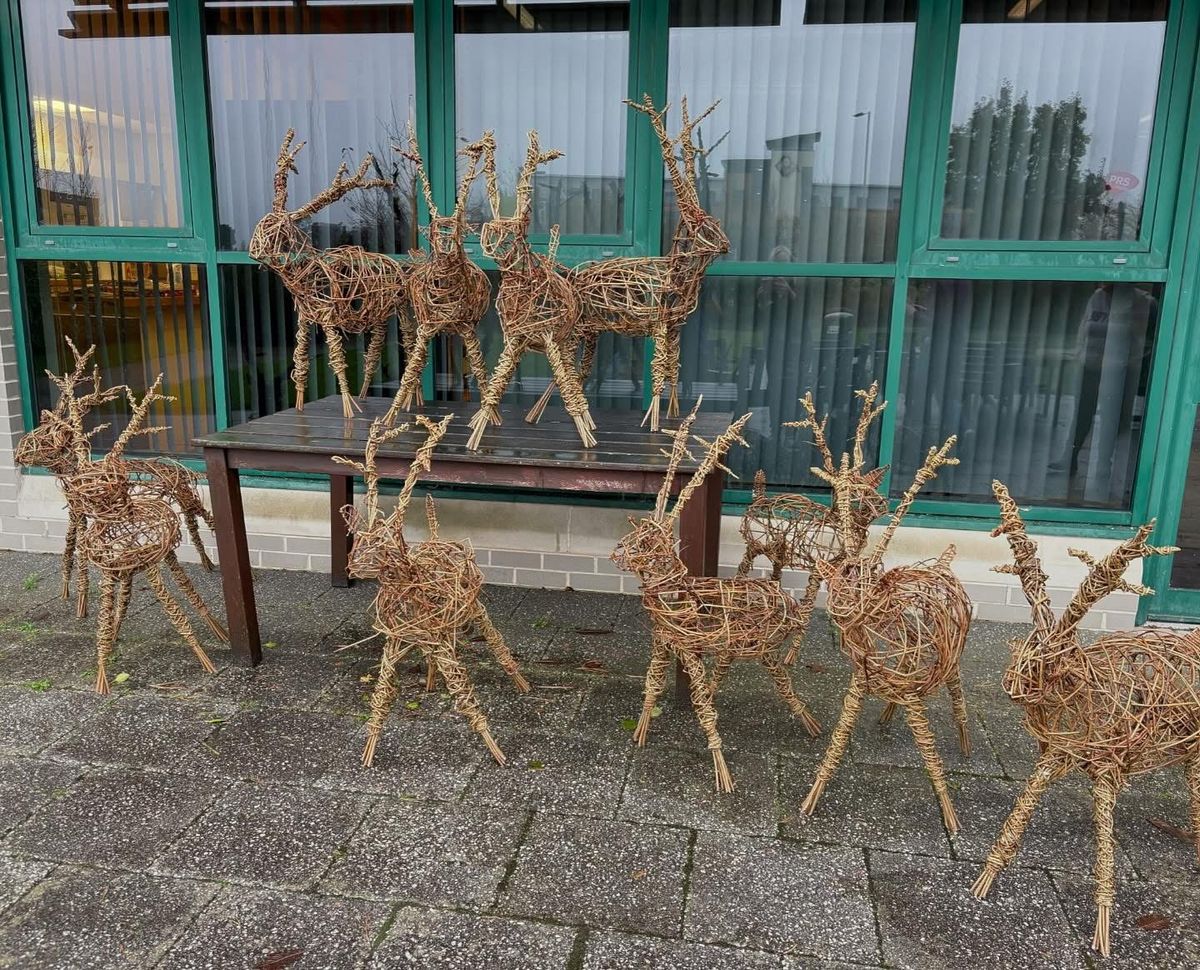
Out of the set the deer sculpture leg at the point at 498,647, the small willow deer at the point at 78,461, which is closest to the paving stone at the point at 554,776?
the deer sculpture leg at the point at 498,647

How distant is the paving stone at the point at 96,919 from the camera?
2248 millimetres

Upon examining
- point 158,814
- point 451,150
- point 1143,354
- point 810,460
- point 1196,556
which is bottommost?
point 158,814

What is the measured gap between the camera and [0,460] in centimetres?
525

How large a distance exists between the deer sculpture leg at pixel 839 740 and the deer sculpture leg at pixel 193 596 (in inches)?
104

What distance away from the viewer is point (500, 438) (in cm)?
380

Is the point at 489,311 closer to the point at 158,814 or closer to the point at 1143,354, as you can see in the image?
the point at 158,814

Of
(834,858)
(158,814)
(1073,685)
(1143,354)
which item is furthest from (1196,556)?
(158,814)

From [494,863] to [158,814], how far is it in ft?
3.62

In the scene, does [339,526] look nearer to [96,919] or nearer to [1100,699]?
[96,919]

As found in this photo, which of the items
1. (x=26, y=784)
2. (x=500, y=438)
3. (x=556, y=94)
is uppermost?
(x=556, y=94)

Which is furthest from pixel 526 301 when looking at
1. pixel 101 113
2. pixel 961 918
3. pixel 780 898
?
pixel 101 113

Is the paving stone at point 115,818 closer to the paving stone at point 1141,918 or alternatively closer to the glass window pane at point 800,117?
the paving stone at point 1141,918

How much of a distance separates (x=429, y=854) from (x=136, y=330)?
3.85 meters

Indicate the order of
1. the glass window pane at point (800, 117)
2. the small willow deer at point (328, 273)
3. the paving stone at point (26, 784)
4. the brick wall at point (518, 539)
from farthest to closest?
1. the brick wall at point (518, 539)
2. the glass window pane at point (800, 117)
3. the small willow deer at point (328, 273)
4. the paving stone at point (26, 784)
